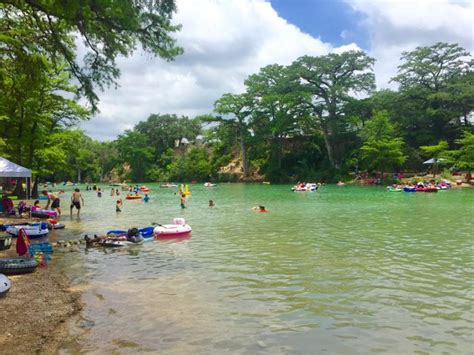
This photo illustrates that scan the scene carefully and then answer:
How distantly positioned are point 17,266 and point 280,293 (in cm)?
637

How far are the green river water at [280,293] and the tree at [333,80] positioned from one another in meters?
53.5

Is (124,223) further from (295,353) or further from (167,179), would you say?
(167,179)

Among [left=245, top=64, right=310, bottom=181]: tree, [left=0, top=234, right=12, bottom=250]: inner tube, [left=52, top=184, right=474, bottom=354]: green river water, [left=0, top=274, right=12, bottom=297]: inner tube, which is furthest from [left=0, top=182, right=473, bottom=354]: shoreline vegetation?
[left=245, top=64, right=310, bottom=181]: tree

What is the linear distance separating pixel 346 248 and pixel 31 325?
10.1 meters

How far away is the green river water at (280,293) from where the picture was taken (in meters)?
6.46

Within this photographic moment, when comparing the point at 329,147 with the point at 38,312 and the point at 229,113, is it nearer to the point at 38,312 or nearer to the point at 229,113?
the point at 229,113

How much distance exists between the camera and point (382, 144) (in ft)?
186

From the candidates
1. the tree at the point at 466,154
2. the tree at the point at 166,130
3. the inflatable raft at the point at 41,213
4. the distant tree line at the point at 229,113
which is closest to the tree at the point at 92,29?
the distant tree line at the point at 229,113

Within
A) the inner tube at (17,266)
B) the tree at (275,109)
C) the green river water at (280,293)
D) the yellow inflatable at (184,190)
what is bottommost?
the green river water at (280,293)

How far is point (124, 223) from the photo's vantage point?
22344 mm

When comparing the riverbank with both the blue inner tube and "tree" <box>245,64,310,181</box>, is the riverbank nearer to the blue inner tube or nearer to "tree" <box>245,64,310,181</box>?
the blue inner tube

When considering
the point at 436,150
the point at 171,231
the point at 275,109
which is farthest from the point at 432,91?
the point at 171,231

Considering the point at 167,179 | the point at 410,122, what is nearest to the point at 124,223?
the point at 410,122

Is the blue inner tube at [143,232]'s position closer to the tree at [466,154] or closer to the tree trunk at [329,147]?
the tree at [466,154]
